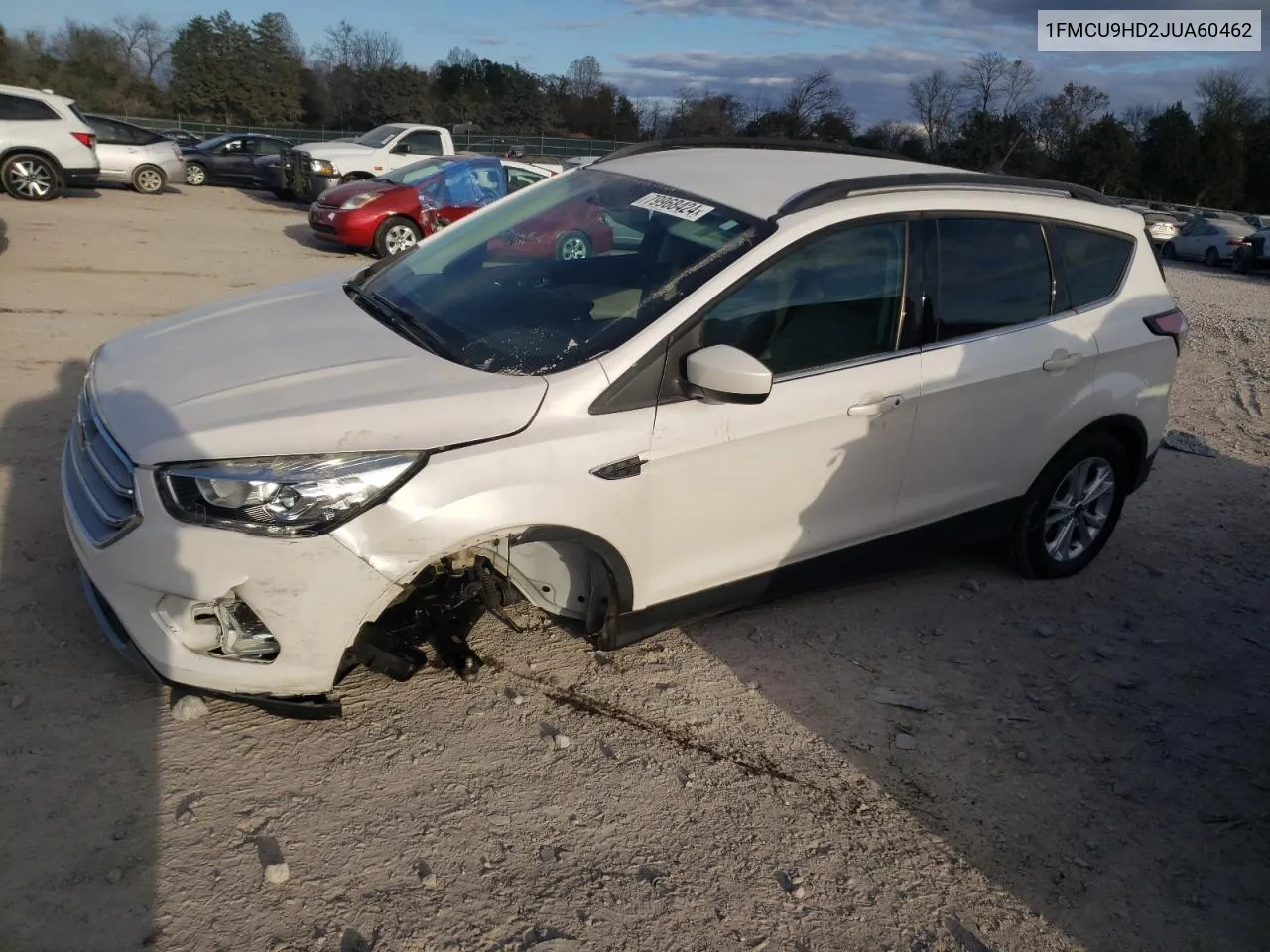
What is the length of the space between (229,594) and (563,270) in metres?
1.77

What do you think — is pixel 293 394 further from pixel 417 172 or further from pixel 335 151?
pixel 335 151

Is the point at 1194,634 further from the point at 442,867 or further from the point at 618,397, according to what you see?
the point at 442,867

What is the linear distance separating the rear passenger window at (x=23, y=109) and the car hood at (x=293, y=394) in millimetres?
16517

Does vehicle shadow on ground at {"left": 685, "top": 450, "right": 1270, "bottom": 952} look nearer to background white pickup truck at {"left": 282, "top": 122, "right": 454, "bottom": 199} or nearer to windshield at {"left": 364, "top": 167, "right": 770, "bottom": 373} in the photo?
windshield at {"left": 364, "top": 167, "right": 770, "bottom": 373}

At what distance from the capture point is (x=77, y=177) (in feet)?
58.2

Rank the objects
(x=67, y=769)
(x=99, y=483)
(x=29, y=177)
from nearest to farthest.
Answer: (x=67, y=769)
(x=99, y=483)
(x=29, y=177)

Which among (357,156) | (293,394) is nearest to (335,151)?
(357,156)

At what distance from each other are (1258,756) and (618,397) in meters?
2.79

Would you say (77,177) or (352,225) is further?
(77,177)

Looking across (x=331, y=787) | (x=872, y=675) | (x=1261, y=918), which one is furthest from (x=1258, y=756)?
(x=331, y=787)

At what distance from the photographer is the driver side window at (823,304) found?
12.3ft

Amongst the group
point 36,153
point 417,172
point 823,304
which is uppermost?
point 823,304

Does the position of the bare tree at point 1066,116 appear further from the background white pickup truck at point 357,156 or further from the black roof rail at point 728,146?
the black roof rail at point 728,146

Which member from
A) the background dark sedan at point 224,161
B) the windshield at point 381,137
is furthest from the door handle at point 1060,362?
the background dark sedan at point 224,161
